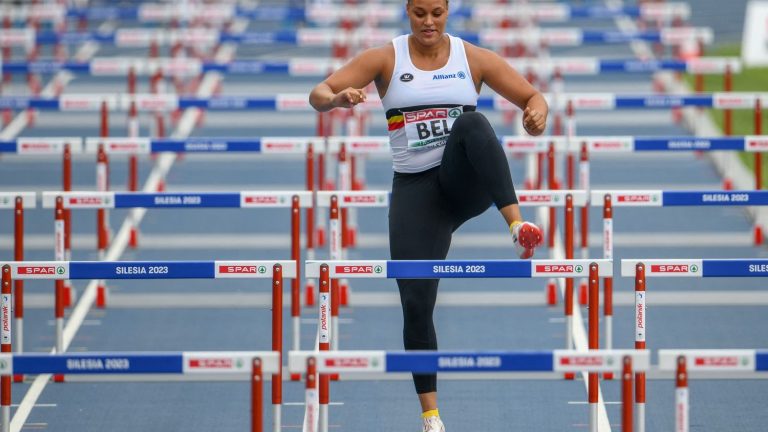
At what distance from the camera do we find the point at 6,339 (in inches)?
245

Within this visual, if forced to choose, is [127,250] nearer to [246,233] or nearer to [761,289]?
[246,233]

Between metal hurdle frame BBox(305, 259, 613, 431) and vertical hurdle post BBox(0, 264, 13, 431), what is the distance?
1219 mm

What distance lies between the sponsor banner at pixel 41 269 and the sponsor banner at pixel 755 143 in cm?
466

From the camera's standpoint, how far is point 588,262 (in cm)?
610

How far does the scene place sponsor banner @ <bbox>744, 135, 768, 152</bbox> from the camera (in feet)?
30.4

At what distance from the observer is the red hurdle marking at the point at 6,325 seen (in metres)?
5.92

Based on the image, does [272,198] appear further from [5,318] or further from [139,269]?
[5,318]

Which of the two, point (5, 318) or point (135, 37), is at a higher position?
point (135, 37)

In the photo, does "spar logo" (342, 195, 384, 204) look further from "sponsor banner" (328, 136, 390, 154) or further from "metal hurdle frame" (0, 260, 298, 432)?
"metal hurdle frame" (0, 260, 298, 432)

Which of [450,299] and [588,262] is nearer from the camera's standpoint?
[588,262]

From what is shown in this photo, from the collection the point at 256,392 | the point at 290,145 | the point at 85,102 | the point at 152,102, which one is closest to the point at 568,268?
the point at 256,392

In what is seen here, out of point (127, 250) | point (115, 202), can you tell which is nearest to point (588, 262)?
point (115, 202)

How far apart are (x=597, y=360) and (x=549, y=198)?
9.20 ft

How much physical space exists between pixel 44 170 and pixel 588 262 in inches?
311
